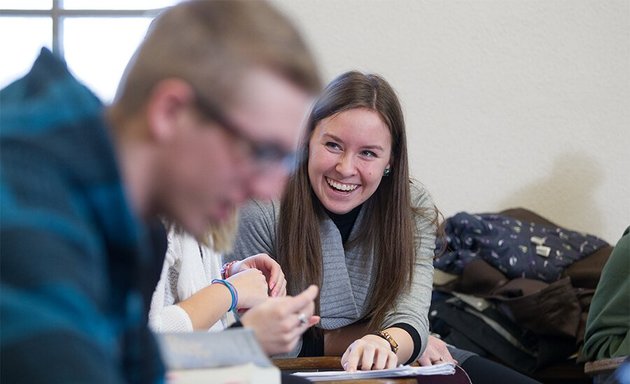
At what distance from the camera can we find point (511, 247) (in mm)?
3396

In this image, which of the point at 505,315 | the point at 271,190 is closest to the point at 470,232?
the point at 505,315

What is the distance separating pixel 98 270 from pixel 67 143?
0.11 m

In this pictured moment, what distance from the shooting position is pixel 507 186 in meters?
3.84

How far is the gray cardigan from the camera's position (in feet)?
7.45

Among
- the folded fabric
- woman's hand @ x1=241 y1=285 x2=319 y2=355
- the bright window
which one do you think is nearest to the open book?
woman's hand @ x1=241 y1=285 x2=319 y2=355

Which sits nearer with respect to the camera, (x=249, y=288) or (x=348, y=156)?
(x=249, y=288)

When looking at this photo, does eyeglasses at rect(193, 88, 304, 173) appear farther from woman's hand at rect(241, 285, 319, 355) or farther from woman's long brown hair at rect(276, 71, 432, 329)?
woman's long brown hair at rect(276, 71, 432, 329)

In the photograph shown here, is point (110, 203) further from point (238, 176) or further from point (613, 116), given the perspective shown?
point (613, 116)

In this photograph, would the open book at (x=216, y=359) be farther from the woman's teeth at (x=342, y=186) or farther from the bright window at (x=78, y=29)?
the bright window at (x=78, y=29)

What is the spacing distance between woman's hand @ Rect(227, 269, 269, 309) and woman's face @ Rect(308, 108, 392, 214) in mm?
506

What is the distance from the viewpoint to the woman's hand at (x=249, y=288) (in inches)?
71.1

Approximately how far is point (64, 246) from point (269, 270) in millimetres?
1239

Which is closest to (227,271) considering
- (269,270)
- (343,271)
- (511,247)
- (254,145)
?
(269,270)

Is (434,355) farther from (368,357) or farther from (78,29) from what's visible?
(78,29)
